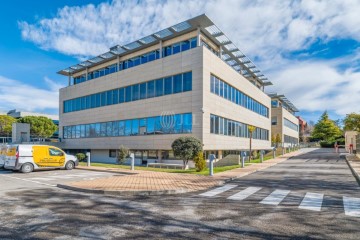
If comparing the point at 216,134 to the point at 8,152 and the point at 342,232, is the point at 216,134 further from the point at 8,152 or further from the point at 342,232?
the point at 342,232

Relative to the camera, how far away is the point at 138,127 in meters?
28.7

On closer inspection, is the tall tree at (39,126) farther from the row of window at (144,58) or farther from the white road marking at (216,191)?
the white road marking at (216,191)

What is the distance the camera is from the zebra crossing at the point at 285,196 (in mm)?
7559

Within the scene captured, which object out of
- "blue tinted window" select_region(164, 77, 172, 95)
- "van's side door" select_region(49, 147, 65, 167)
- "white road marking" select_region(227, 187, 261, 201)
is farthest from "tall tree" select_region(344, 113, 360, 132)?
"van's side door" select_region(49, 147, 65, 167)

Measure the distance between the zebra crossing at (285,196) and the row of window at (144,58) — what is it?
18.0 meters

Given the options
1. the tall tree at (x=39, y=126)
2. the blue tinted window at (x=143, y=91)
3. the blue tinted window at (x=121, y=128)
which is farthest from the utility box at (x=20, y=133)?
the tall tree at (x=39, y=126)

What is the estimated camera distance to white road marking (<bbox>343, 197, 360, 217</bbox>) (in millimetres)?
6996

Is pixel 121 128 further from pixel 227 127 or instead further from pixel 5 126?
pixel 5 126

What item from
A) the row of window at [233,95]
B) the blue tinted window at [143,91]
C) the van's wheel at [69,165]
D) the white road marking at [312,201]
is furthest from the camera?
the blue tinted window at [143,91]

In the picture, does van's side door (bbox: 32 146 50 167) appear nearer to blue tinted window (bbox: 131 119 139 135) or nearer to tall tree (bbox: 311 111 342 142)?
blue tinted window (bbox: 131 119 139 135)

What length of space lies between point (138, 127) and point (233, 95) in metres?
10.8

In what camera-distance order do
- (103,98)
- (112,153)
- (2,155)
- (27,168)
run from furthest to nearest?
(103,98) → (112,153) → (2,155) → (27,168)

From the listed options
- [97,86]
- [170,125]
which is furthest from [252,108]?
[97,86]

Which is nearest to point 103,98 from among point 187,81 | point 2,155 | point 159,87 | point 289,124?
point 159,87
